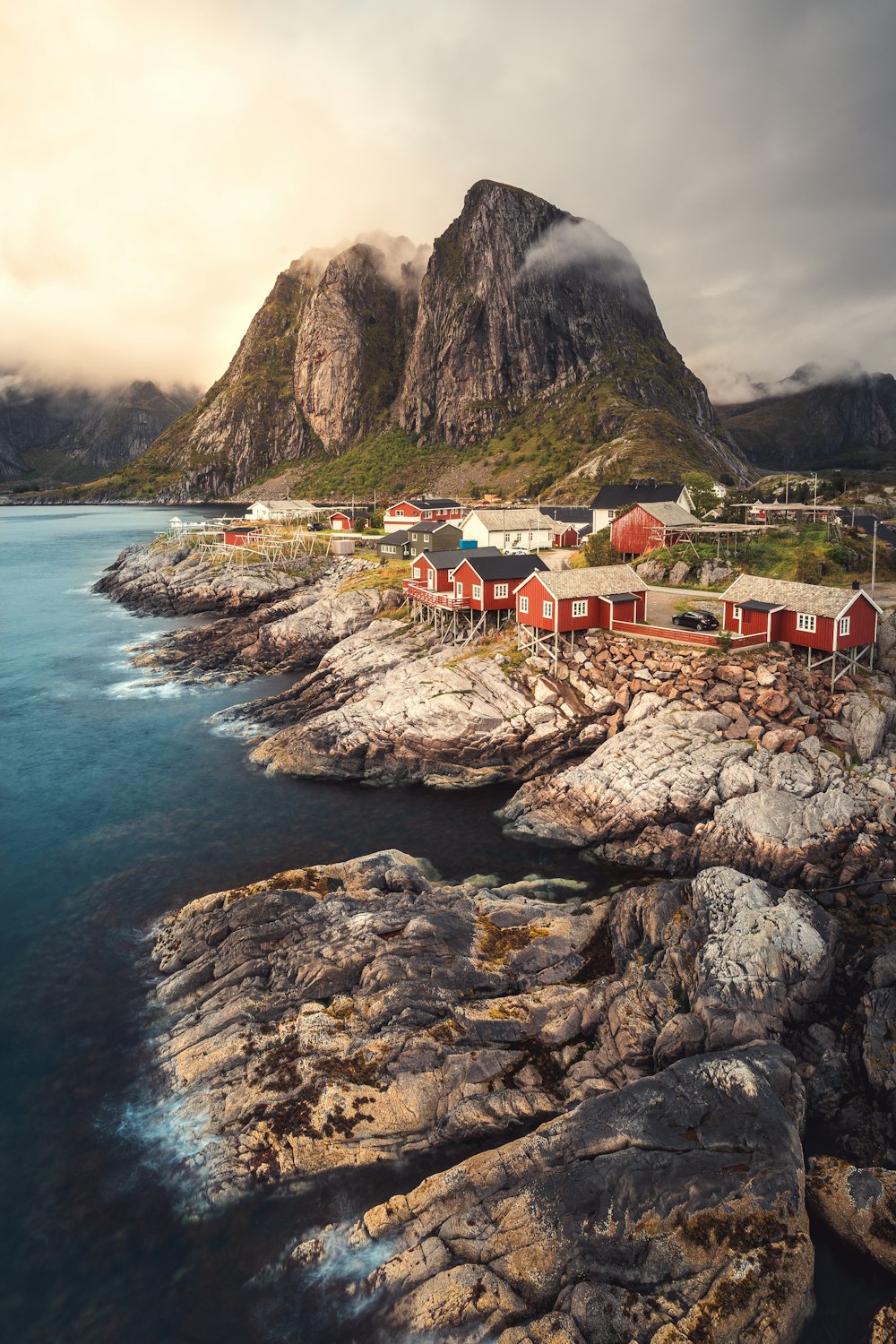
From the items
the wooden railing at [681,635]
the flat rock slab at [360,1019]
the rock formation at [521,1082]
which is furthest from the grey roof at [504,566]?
the flat rock slab at [360,1019]

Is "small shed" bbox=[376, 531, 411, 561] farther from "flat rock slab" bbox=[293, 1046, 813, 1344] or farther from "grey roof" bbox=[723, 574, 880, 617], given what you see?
"flat rock slab" bbox=[293, 1046, 813, 1344]

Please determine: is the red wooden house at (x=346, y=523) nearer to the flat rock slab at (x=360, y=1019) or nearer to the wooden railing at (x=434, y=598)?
the wooden railing at (x=434, y=598)

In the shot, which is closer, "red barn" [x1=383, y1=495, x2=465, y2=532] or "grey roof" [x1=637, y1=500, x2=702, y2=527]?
"grey roof" [x1=637, y1=500, x2=702, y2=527]

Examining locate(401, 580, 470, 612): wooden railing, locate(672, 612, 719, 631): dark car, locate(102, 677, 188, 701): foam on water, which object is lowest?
locate(102, 677, 188, 701): foam on water

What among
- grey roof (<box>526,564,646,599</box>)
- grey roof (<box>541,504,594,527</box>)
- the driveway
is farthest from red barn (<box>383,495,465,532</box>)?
grey roof (<box>526,564,646,599</box>)

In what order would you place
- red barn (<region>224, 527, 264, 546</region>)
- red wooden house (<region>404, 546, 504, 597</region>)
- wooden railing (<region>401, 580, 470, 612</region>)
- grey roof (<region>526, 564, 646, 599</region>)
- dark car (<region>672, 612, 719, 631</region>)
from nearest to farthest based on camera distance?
dark car (<region>672, 612, 719, 631</region>) < grey roof (<region>526, 564, 646, 599</region>) < wooden railing (<region>401, 580, 470, 612</region>) < red wooden house (<region>404, 546, 504, 597</region>) < red barn (<region>224, 527, 264, 546</region>)
